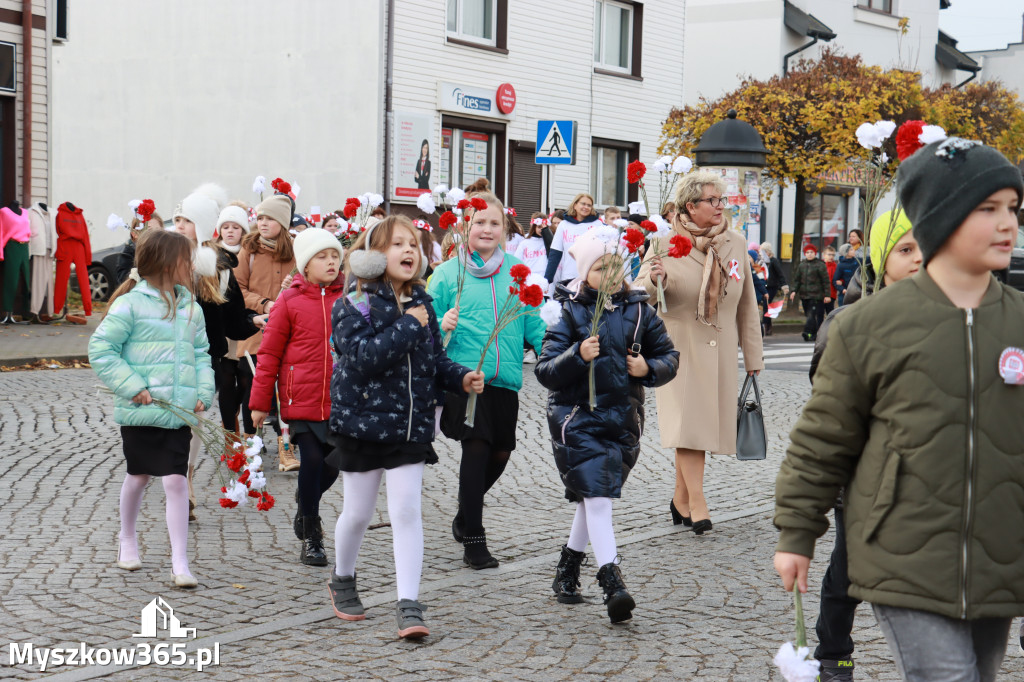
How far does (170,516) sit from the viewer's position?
19.0 ft

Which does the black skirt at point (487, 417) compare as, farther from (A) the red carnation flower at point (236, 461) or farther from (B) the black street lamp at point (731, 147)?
(B) the black street lamp at point (731, 147)

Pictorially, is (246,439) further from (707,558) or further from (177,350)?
(707,558)

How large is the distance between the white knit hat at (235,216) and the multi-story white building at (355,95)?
14.1m

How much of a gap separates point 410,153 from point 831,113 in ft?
Answer: 29.8

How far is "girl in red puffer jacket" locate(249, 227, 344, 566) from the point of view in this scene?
250 inches

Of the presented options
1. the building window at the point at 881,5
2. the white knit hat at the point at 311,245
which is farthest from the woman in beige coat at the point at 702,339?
the building window at the point at 881,5

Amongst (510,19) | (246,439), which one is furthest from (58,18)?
(246,439)

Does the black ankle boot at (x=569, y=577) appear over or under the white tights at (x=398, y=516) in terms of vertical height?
under

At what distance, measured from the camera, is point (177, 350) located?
592 cm

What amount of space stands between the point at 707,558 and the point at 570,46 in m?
21.3

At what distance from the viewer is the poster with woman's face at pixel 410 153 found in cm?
2320

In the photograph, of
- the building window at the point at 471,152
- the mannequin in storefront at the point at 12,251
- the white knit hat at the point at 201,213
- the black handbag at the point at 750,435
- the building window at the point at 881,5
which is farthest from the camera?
the building window at the point at 881,5

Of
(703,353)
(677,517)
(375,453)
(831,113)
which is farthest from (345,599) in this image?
(831,113)

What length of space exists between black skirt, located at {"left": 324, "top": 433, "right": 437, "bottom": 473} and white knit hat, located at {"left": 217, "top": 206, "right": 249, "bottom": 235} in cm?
390
